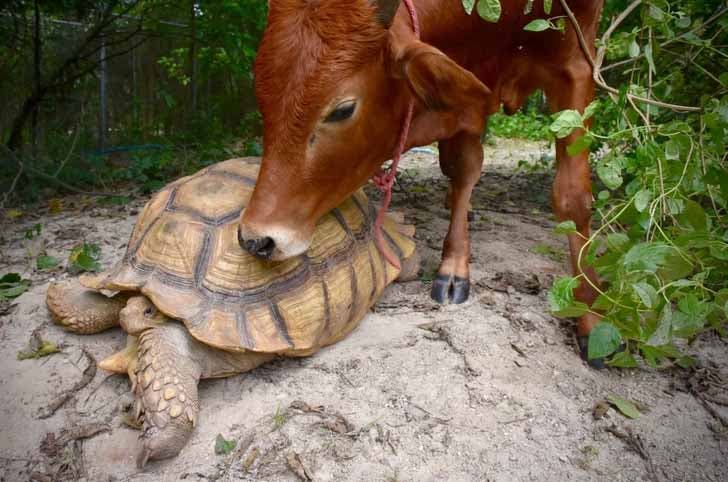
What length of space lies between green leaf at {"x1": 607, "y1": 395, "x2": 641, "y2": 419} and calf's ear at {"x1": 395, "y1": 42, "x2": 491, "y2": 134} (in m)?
1.24

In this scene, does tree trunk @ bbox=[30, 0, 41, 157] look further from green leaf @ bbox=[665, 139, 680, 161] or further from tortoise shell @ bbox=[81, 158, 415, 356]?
green leaf @ bbox=[665, 139, 680, 161]

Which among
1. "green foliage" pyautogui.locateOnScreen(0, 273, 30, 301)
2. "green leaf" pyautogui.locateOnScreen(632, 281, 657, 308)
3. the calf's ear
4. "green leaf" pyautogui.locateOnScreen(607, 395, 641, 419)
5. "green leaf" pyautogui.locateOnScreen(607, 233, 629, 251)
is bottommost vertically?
"green foliage" pyautogui.locateOnScreen(0, 273, 30, 301)

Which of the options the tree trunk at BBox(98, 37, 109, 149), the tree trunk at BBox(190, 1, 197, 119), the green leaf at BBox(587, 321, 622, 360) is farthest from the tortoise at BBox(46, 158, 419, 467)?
the tree trunk at BBox(98, 37, 109, 149)

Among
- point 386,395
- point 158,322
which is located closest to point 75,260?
point 158,322

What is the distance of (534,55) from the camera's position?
2432 mm

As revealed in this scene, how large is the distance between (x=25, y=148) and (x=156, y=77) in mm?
2245

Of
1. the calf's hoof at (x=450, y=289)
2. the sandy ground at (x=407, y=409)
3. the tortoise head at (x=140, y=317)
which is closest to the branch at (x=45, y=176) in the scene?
the sandy ground at (x=407, y=409)

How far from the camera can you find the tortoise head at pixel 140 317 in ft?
6.77

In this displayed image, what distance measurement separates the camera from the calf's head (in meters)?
1.82

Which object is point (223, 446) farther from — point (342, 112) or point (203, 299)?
point (342, 112)

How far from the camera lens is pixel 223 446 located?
1.82 metres

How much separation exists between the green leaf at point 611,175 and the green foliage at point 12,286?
289 centimetres

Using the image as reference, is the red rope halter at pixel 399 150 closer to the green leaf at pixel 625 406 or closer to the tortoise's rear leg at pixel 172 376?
the tortoise's rear leg at pixel 172 376

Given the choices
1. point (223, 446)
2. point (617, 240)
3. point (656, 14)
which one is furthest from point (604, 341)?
point (223, 446)
